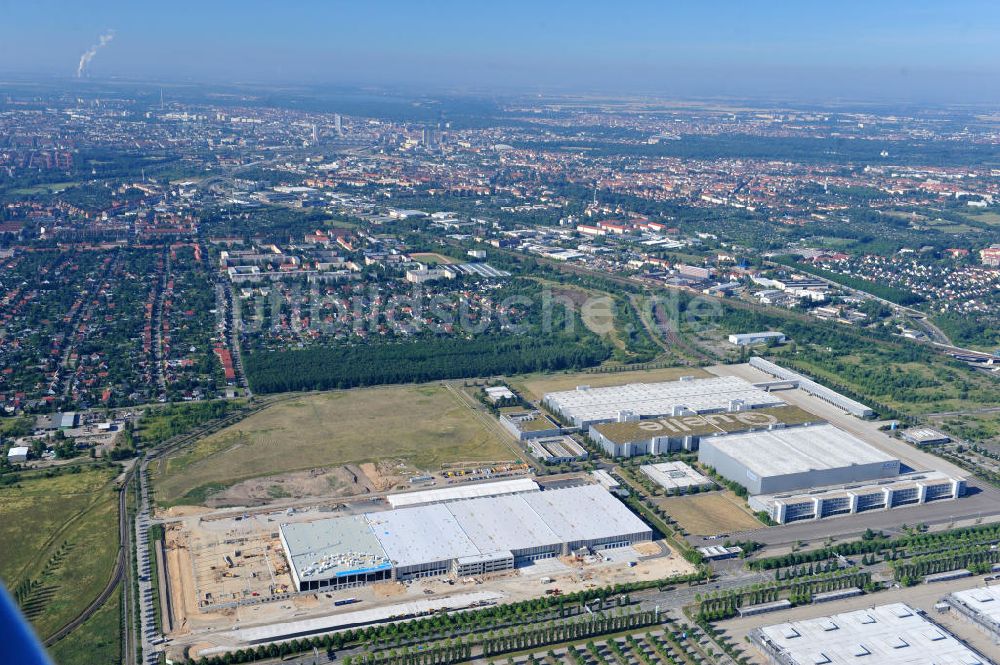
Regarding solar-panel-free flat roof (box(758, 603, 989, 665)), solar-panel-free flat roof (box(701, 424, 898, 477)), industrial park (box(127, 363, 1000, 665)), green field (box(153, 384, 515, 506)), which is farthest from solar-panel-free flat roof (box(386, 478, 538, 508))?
solar-panel-free flat roof (box(758, 603, 989, 665))

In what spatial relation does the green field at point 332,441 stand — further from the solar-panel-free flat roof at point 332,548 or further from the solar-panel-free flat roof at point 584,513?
the solar-panel-free flat roof at point 332,548

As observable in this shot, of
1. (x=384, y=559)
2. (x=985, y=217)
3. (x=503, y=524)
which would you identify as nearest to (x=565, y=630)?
(x=503, y=524)

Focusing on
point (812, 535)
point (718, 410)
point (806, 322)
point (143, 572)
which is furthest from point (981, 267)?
point (143, 572)

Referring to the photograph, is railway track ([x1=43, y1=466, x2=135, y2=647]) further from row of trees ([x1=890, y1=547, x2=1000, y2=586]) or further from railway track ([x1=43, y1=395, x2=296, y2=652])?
row of trees ([x1=890, y1=547, x2=1000, y2=586])

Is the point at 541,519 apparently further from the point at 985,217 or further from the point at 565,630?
the point at 985,217

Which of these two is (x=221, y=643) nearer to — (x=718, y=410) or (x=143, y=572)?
(x=143, y=572)
